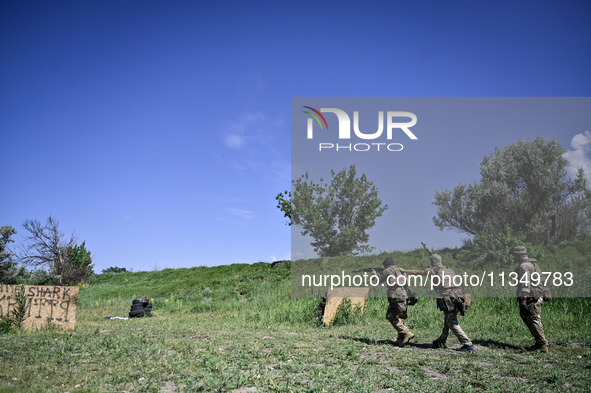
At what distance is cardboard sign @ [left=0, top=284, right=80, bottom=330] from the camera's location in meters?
11.7

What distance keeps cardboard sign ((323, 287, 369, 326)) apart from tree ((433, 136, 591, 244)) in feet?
69.6

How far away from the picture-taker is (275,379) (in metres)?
5.69

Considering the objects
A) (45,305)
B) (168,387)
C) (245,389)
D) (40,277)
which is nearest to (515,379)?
(245,389)

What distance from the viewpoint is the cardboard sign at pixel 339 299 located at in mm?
13203

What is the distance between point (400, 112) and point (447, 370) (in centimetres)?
1495

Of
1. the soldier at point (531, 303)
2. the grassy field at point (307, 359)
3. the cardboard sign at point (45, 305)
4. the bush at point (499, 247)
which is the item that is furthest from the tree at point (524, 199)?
the cardboard sign at point (45, 305)

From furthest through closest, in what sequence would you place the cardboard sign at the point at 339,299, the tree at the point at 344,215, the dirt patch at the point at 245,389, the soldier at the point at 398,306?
the tree at the point at 344,215
the cardboard sign at the point at 339,299
the soldier at the point at 398,306
the dirt patch at the point at 245,389

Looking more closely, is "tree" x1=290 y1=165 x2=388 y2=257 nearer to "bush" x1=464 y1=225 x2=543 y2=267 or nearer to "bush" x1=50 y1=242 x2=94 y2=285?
"bush" x1=464 y1=225 x2=543 y2=267

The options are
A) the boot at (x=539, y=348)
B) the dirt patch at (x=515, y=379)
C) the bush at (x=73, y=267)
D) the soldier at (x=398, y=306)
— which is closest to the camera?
the dirt patch at (x=515, y=379)

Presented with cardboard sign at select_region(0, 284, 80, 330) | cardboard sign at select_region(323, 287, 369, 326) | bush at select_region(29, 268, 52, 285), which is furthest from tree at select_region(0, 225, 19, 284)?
cardboard sign at select_region(323, 287, 369, 326)

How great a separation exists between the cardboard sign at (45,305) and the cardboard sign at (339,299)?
8385 millimetres

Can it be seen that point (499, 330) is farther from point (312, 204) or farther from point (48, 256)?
point (48, 256)

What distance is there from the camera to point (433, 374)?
622 centimetres

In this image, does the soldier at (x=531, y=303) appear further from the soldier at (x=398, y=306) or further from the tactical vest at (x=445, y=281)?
the soldier at (x=398, y=306)
